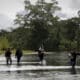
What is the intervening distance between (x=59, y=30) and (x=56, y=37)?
554 cm

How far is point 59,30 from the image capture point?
122188 mm

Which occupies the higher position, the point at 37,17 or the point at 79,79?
the point at 37,17

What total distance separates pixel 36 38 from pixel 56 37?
18.9ft

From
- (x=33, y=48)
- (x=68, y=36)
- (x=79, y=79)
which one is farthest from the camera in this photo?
(x=68, y=36)

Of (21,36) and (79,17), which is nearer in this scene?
(21,36)

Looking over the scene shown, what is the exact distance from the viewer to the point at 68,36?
459ft

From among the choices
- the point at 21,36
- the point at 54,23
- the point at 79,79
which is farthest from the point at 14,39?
the point at 79,79

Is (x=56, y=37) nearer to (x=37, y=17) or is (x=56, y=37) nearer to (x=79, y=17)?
(x=37, y=17)

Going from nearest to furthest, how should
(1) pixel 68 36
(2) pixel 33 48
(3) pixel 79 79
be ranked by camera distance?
(3) pixel 79 79
(2) pixel 33 48
(1) pixel 68 36

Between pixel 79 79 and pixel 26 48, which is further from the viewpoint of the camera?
pixel 26 48

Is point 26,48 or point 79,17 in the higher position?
point 79,17

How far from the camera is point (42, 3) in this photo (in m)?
124

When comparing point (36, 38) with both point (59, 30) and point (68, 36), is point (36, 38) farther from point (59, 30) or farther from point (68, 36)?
point (68, 36)

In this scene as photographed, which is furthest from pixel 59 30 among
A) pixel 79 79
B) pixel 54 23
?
pixel 79 79
